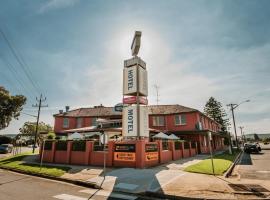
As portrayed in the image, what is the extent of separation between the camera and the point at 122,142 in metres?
15.5

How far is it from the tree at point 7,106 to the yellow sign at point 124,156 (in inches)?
1396

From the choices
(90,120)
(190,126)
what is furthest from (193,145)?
(90,120)

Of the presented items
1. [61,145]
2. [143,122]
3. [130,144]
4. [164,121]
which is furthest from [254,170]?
[164,121]

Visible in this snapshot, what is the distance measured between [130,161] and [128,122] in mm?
3353

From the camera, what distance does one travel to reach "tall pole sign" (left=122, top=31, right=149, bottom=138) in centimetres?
1633

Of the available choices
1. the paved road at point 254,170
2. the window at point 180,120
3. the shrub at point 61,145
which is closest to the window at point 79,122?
the shrub at point 61,145

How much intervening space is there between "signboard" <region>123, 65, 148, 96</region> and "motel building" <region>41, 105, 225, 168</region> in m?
3.87

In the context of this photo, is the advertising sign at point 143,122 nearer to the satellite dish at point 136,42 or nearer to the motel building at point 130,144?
the motel building at point 130,144

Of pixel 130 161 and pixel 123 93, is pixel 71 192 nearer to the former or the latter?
pixel 130 161

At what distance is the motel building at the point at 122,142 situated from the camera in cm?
1516

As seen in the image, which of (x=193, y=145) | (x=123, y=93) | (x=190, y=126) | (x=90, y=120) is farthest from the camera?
(x=90, y=120)

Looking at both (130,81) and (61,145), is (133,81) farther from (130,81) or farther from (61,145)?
(61,145)

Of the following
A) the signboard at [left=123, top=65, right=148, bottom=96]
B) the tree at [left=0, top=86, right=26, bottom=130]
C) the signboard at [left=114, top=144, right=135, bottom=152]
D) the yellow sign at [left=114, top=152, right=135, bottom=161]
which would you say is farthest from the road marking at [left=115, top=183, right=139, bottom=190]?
the tree at [left=0, top=86, right=26, bottom=130]

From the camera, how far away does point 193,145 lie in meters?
27.3
